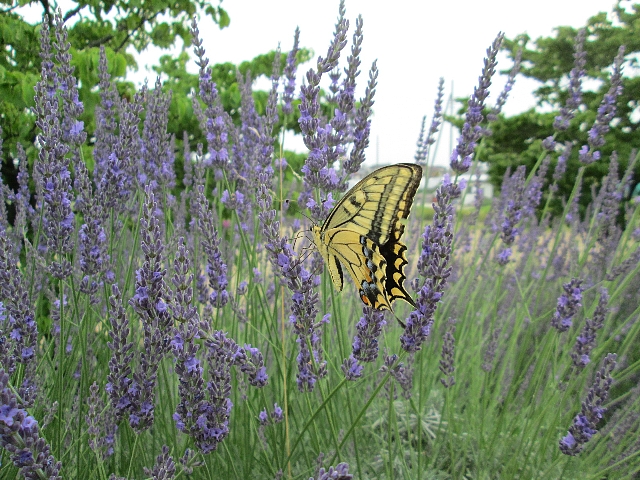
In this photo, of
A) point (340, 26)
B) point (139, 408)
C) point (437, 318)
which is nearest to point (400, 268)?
point (340, 26)

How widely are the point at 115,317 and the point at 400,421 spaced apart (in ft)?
6.50

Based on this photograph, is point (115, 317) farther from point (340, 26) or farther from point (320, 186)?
point (340, 26)

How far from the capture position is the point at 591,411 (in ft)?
4.55

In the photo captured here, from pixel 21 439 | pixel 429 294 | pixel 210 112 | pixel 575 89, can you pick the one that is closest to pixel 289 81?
pixel 210 112

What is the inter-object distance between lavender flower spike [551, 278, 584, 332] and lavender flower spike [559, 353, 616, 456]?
35 cm

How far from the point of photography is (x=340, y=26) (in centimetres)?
143

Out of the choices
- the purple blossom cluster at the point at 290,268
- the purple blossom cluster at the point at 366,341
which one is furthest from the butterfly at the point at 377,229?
the purple blossom cluster at the point at 290,268

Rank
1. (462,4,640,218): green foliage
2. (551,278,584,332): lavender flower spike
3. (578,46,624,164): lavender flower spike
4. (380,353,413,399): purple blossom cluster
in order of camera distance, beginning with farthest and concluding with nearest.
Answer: (462,4,640,218): green foliage → (578,46,624,164): lavender flower spike → (551,278,584,332): lavender flower spike → (380,353,413,399): purple blossom cluster

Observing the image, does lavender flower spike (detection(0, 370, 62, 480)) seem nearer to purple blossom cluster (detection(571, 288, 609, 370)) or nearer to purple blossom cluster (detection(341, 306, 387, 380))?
purple blossom cluster (detection(341, 306, 387, 380))

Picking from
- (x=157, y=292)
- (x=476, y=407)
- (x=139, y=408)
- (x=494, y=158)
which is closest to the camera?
(x=157, y=292)

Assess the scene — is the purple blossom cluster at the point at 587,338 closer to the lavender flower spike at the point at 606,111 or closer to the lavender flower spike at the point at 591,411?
the lavender flower spike at the point at 591,411

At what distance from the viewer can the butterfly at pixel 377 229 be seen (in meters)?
1.48

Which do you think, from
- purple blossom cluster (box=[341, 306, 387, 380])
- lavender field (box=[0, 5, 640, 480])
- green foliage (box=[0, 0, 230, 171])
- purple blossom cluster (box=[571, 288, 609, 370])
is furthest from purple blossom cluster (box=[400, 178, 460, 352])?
green foliage (box=[0, 0, 230, 171])

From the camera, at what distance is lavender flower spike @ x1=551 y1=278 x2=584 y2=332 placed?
1.73m
